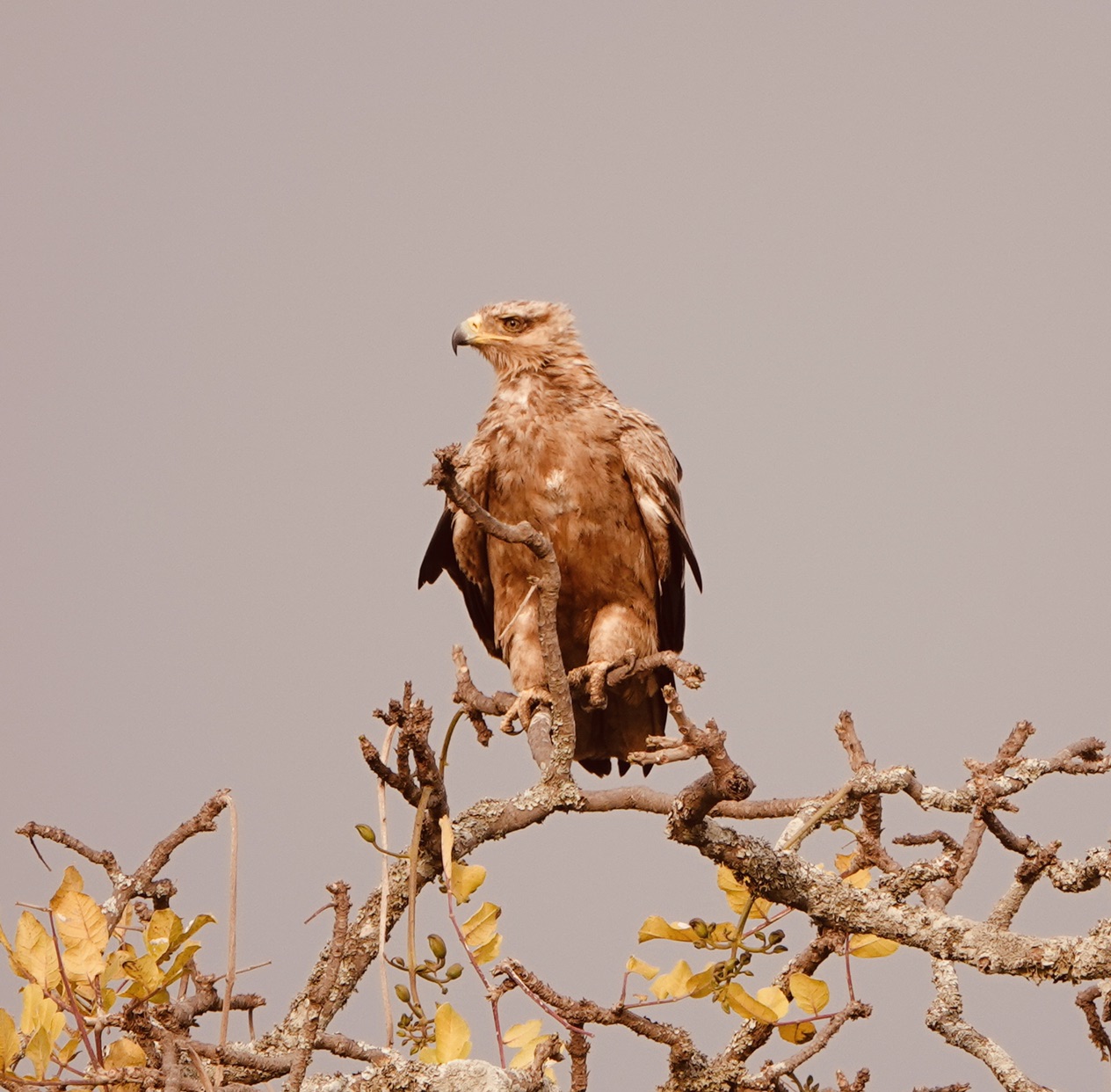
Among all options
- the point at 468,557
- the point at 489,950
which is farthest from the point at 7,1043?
the point at 468,557

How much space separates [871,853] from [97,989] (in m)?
A: 1.71

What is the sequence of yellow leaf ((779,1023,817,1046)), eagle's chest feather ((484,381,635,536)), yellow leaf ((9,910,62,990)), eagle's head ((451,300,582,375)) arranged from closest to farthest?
yellow leaf ((9,910,62,990)), yellow leaf ((779,1023,817,1046)), eagle's chest feather ((484,381,635,536)), eagle's head ((451,300,582,375))

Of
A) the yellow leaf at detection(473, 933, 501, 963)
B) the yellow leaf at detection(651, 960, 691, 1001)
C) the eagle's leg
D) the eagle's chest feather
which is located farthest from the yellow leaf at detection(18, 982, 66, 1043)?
the eagle's chest feather

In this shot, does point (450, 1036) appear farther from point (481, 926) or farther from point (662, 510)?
point (662, 510)

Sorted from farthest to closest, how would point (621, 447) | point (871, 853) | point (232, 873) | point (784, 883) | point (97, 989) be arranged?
point (621, 447) < point (871, 853) < point (784, 883) < point (232, 873) < point (97, 989)

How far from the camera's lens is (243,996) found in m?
2.81

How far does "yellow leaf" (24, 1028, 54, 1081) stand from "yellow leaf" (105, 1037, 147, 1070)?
0.36ft

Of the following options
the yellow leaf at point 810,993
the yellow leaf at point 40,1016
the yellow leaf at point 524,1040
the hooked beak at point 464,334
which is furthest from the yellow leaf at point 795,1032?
the hooked beak at point 464,334

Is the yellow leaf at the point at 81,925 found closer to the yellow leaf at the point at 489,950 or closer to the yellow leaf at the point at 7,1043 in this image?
the yellow leaf at the point at 7,1043

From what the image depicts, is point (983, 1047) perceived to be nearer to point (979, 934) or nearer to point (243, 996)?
point (979, 934)

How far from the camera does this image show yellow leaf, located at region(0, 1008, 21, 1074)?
2.44 m

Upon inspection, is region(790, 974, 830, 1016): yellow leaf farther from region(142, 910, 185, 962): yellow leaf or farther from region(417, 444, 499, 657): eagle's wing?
region(417, 444, 499, 657): eagle's wing

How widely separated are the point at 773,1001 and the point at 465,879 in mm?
711

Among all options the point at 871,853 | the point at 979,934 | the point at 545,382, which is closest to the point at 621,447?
the point at 545,382
